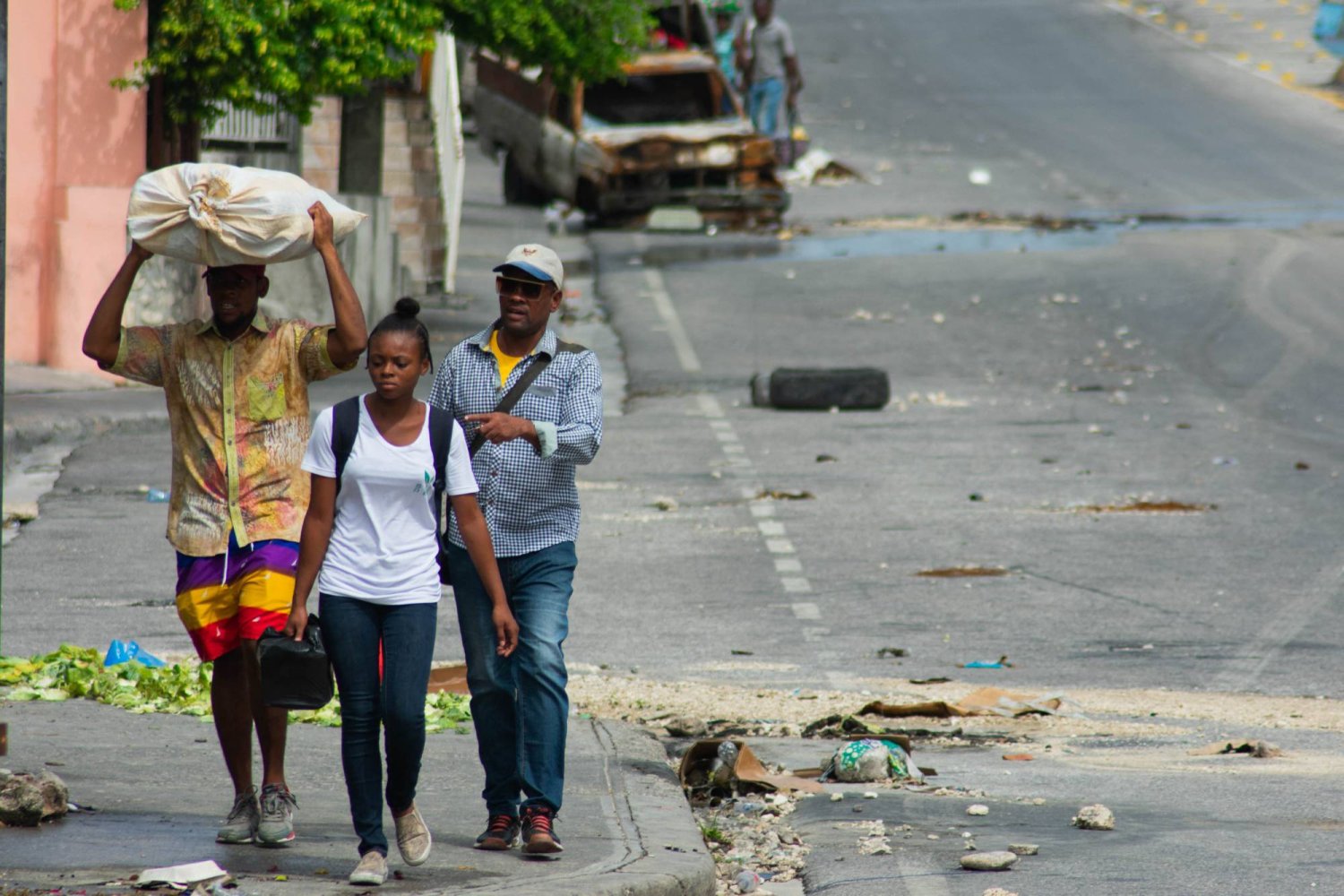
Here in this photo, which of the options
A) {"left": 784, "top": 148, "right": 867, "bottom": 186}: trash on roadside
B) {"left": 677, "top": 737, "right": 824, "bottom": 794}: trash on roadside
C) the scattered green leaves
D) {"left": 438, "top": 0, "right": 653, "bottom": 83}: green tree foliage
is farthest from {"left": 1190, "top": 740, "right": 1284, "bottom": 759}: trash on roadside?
{"left": 784, "top": 148, "right": 867, "bottom": 186}: trash on roadside

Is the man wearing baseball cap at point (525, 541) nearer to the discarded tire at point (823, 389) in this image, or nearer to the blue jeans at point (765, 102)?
the discarded tire at point (823, 389)

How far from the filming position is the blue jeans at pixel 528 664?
6207 millimetres

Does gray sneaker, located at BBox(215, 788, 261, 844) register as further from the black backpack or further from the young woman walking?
the black backpack

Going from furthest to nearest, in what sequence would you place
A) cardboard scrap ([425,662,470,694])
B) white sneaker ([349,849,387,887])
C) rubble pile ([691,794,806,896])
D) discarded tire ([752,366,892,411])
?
discarded tire ([752,366,892,411]) → cardboard scrap ([425,662,470,694]) → rubble pile ([691,794,806,896]) → white sneaker ([349,849,387,887])

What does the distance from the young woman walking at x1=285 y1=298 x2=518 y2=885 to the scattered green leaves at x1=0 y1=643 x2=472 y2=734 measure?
8.28 feet

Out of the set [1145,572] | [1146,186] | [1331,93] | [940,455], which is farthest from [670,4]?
[1145,572]

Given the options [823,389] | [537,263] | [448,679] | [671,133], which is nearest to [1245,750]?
[448,679]

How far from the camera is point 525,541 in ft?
20.4

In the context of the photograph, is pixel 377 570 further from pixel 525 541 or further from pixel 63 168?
pixel 63 168

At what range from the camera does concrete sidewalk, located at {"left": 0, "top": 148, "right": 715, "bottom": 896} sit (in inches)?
232

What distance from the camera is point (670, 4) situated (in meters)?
34.1

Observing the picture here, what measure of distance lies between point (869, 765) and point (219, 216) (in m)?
3.27

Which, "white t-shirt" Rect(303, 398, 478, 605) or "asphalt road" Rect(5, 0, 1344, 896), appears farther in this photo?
"asphalt road" Rect(5, 0, 1344, 896)

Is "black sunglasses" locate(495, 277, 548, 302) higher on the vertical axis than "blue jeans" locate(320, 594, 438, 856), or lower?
higher
